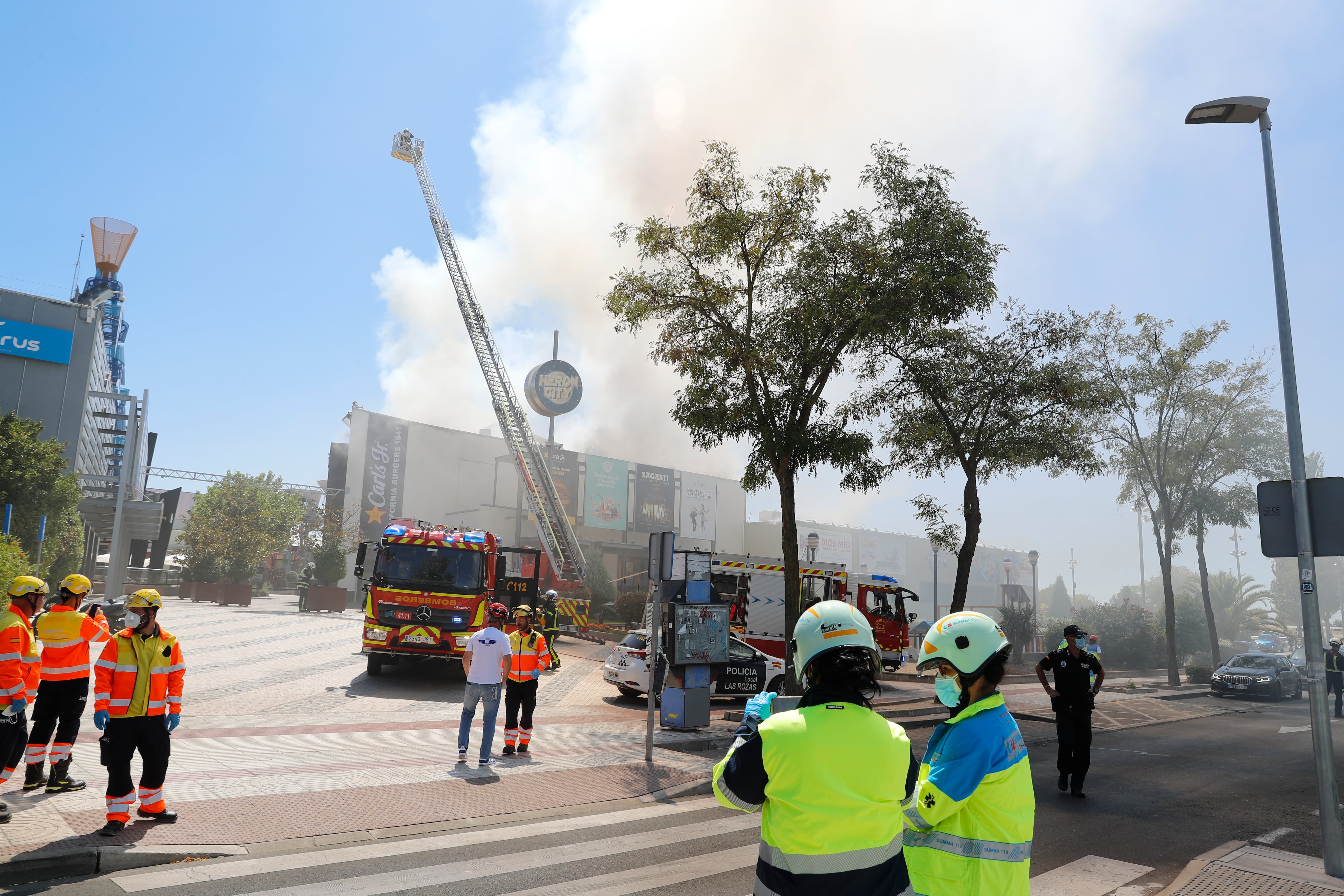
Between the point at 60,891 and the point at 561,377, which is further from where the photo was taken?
the point at 561,377

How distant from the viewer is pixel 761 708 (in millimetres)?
2479

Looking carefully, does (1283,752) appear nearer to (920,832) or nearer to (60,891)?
(920,832)

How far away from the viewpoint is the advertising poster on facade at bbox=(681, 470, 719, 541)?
2921 inches

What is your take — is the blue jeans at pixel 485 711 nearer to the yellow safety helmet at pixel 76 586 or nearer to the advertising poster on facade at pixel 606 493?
the yellow safety helmet at pixel 76 586

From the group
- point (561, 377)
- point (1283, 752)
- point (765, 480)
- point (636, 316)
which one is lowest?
point (1283, 752)

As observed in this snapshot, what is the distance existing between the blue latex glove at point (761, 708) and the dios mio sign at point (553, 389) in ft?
172

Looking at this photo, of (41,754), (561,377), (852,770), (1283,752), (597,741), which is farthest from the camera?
(561,377)

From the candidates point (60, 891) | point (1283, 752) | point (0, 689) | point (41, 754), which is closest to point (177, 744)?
point (41, 754)

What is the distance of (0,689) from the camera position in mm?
6320

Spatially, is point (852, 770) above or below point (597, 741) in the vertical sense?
above

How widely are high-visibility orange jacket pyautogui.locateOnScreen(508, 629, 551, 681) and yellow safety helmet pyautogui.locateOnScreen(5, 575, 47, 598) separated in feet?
16.2

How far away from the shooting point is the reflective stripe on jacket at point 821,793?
2340 millimetres

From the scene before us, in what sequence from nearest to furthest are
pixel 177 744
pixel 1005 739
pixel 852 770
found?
1. pixel 852 770
2. pixel 1005 739
3. pixel 177 744

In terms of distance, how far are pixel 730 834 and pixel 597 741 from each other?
15.3 ft
